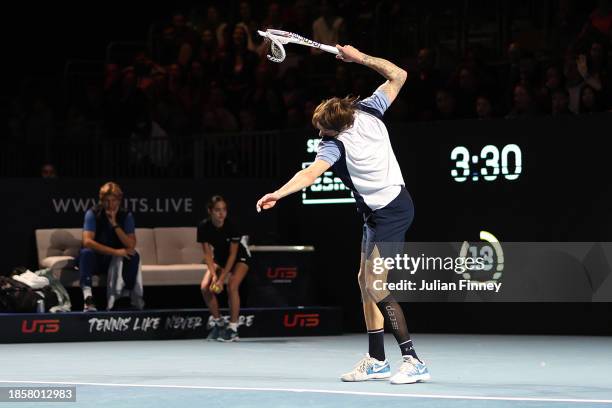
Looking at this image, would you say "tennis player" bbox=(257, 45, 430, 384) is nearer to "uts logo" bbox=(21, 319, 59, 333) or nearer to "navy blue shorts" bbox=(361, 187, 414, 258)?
"navy blue shorts" bbox=(361, 187, 414, 258)

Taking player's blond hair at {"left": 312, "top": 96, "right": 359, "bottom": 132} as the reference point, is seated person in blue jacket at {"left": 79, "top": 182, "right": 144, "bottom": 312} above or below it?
below

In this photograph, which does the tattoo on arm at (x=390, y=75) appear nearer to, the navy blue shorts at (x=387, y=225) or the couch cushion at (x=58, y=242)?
the navy blue shorts at (x=387, y=225)

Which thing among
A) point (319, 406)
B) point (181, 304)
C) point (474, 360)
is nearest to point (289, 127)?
point (181, 304)

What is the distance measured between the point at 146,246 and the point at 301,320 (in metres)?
2.26

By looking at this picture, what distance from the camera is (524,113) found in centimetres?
1384

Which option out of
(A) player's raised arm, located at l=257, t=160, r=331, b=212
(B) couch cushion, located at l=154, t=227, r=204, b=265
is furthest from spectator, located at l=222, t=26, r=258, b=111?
(A) player's raised arm, located at l=257, t=160, r=331, b=212

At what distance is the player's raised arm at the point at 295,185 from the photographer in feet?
25.0

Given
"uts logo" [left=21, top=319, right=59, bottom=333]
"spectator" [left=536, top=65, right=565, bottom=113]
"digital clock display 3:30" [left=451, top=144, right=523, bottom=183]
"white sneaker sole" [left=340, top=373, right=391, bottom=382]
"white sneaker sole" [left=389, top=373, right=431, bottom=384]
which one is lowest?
"uts logo" [left=21, top=319, right=59, bottom=333]

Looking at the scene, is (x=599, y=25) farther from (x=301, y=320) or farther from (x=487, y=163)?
(x=301, y=320)

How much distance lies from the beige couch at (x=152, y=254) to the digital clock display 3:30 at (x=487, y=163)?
327cm

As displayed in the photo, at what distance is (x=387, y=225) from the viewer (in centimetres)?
833

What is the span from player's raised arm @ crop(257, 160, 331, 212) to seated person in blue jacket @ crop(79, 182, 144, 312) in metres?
6.27

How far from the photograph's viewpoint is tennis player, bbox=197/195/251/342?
1330 centimetres

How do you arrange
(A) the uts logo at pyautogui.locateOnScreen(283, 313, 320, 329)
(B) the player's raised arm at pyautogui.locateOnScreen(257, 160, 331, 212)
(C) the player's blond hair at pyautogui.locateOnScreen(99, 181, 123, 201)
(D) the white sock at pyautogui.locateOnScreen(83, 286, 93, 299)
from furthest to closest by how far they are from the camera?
1. (A) the uts logo at pyautogui.locateOnScreen(283, 313, 320, 329)
2. (C) the player's blond hair at pyautogui.locateOnScreen(99, 181, 123, 201)
3. (D) the white sock at pyautogui.locateOnScreen(83, 286, 93, 299)
4. (B) the player's raised arm at pyautogui.locateOnScreen(257, 160, 331, 212)
